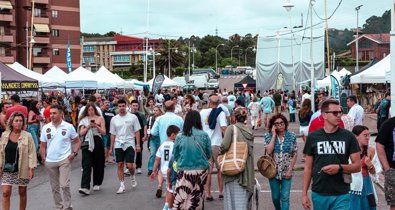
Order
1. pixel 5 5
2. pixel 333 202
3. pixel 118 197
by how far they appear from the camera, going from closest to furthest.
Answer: pixel 333 202 → pixel 118 197 → pixel 5 5

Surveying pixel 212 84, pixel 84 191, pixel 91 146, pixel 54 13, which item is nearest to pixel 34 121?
pixel 91 146

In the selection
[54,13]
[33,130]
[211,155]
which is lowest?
[33,130]

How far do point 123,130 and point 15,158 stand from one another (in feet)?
10.3

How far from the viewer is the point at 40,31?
244ft

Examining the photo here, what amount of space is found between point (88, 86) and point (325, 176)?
86.6 feet

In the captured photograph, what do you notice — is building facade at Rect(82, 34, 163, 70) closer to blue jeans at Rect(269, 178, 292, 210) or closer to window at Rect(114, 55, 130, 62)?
window at Rect(114, 55, 130, 62)

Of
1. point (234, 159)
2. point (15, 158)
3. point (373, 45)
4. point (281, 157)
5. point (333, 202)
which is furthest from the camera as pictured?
point (373, 45)

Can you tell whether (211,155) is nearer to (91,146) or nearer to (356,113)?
(91,146)

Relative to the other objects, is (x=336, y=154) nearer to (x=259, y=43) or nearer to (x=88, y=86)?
(x=88, y=86)

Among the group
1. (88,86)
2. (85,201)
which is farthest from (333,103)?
(88,86)

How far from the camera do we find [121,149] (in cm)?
1177

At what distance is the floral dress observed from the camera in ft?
27.6

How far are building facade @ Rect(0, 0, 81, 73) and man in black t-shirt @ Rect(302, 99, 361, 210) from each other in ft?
217

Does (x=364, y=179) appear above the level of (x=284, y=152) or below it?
below
